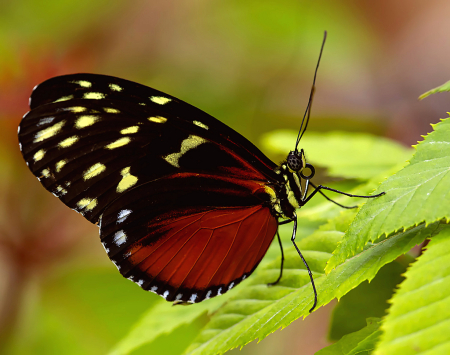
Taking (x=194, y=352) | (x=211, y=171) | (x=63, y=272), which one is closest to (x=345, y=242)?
(x=194, y=352)

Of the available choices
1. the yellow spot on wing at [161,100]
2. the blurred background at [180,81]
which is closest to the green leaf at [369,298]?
the yellow spot on wing at [161,100]

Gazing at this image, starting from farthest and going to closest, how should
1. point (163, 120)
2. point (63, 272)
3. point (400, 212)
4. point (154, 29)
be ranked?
1. point (154, 29)
2. point (63, 272)
3. point (163, 120)
4. point (400, 212)

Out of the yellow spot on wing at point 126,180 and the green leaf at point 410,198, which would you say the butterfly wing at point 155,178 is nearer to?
the yellow spot on wing at point 126,180

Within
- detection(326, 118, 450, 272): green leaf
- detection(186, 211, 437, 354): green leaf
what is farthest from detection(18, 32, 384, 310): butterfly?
detection(326, 118, 450, 272): green leaf

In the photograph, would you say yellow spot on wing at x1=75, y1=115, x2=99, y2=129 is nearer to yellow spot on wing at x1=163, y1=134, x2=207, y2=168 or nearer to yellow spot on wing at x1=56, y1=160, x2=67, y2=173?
yellow spot on wing at x1=56, y1=160, x2=67, y2=173

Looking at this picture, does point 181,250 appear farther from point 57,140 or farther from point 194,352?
point 57,140

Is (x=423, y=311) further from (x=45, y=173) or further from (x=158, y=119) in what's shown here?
(x=45, y=173)
